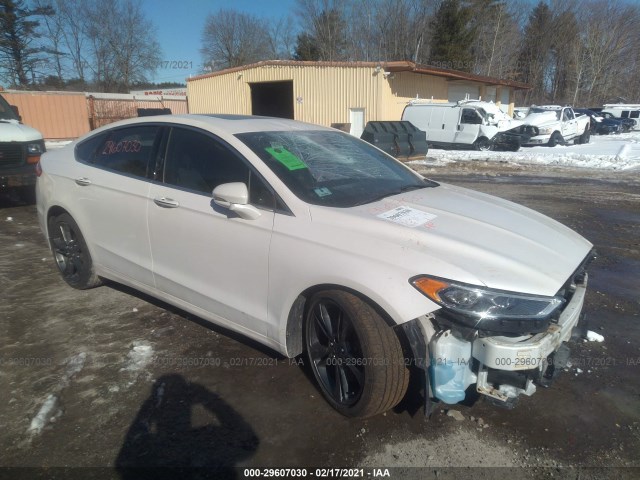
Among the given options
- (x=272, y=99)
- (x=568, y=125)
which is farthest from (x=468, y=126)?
(x=272, y=99)

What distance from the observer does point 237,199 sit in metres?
2.78

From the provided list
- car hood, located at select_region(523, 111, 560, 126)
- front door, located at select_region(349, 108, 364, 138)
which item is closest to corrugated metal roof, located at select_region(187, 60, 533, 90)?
front door, located at select_region(349, 108, 364, 138)

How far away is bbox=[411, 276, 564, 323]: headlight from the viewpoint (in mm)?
2217

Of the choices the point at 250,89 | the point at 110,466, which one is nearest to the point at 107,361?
the point at 110,466

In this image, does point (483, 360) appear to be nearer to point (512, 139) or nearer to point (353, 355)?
point (353, 355)

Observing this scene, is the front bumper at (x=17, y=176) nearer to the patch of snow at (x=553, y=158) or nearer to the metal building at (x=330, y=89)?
the patch of snow at (x=553, y=158)

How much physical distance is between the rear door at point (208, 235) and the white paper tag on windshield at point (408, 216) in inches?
27.6

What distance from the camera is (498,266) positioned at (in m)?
2.34

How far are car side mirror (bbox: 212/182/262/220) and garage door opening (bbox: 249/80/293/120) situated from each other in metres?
23.6

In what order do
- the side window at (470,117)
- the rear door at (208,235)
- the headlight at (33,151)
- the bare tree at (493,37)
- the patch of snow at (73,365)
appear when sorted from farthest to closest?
the bare tree at (493,37) → the side window at (470,117) → the headlight at (33,151) → the patch of snow at (73,365) → the rear door at (208,235)

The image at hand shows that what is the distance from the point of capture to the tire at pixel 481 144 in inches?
755

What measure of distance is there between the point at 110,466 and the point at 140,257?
5.46ft

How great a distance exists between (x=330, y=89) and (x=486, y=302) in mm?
20642

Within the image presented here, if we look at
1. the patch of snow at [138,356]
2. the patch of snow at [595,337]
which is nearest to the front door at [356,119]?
the patch of snow at [595,337]
